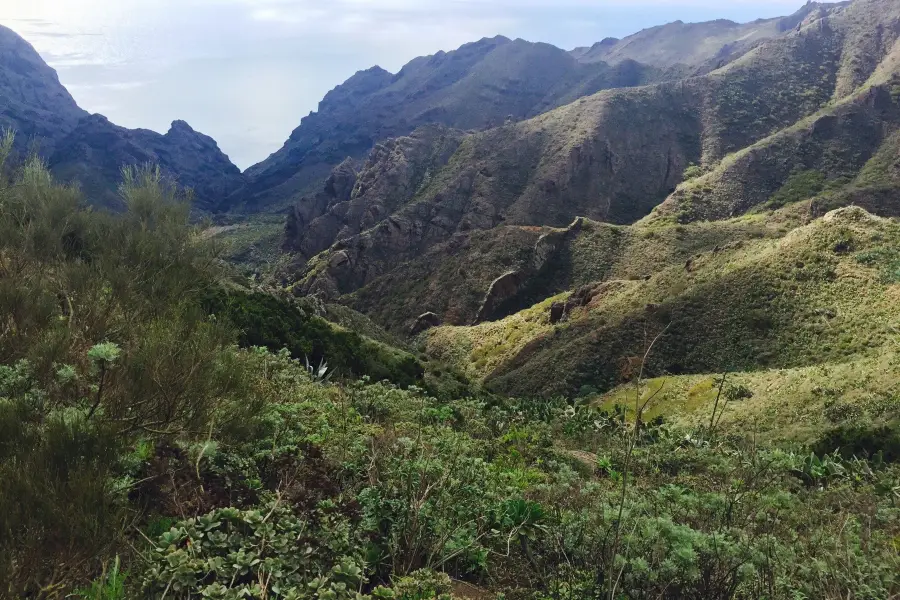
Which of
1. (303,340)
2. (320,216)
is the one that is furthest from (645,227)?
(320,216)

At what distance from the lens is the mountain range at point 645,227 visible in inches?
1443

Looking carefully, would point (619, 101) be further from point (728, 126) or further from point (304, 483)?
point (304, 483)

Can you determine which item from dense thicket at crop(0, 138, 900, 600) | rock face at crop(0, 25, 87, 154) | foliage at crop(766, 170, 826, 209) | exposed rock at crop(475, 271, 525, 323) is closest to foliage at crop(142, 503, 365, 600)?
A: dense thicket at crop(0, 138, 900, 600)

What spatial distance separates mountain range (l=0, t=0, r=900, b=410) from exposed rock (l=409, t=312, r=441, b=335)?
0.79 feet

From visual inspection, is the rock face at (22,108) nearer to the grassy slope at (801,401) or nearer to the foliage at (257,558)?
the grassy slope at (801,401)

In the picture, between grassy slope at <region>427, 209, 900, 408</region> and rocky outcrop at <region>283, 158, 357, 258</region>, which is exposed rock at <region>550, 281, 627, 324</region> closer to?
grassy slope at <region>427, 209, 900, 408</region>

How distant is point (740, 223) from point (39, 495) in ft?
243

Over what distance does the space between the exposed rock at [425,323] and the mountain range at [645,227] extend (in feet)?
0.79

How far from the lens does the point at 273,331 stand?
73.9 feet

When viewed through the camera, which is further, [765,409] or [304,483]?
[765,409]

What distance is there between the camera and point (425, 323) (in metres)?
64.3

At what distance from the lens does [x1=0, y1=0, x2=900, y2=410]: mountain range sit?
36.7 m

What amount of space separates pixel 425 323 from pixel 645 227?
31767mm

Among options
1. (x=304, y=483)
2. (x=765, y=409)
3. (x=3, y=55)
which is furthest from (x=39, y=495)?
(x=3, y=55)
